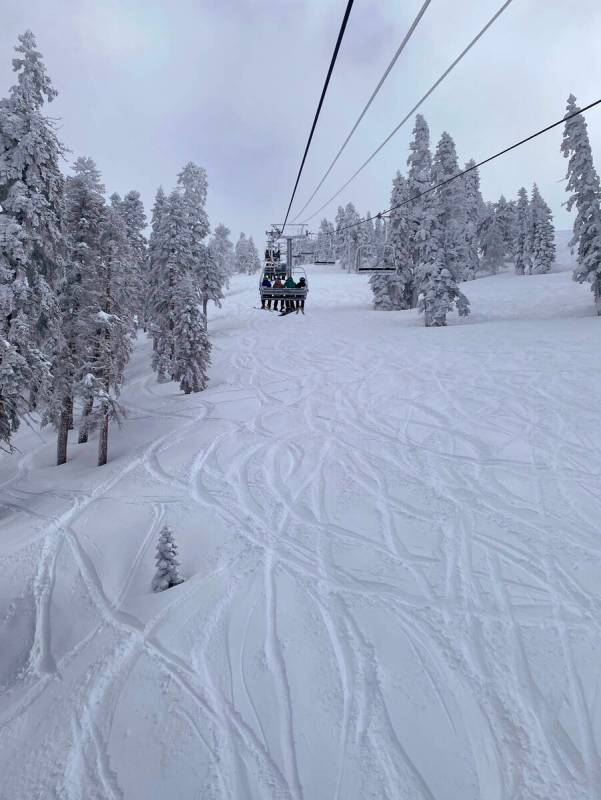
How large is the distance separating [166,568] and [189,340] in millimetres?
17926

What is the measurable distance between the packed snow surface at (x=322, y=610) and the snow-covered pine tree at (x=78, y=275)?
416 centimetres

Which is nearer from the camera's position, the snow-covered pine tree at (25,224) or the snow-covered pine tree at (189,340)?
the snow-covered pine tree at (25,224)

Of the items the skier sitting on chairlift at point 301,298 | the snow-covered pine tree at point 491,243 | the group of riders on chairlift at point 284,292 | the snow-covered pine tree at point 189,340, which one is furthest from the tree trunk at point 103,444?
the snow-covered pine tree at point 491,243

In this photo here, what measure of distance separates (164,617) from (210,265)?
34263 mm

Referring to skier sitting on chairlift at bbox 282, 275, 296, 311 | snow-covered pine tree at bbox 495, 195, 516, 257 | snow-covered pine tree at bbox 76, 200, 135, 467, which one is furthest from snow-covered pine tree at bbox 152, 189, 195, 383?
snow-covered pine tree at bbox 495, 195, 516, 257

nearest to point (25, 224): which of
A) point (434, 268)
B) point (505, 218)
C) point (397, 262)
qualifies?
point (434, 268)

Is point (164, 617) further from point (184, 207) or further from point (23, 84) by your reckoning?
point (184, 207)

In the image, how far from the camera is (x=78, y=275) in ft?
63.5

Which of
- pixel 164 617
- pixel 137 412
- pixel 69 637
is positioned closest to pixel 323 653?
pixel 164 617

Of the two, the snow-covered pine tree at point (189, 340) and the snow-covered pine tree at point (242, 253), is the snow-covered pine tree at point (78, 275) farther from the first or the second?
the snow-covered pine tree at point (242, 253)

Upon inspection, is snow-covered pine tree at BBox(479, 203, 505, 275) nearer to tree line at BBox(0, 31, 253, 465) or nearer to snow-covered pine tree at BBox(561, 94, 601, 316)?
snow-covered pine tree at BBox(561, 94, 601, 316)

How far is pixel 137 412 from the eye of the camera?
86.8 ft

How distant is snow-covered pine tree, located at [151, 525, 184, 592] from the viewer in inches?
408

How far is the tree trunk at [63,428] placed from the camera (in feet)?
66.1
